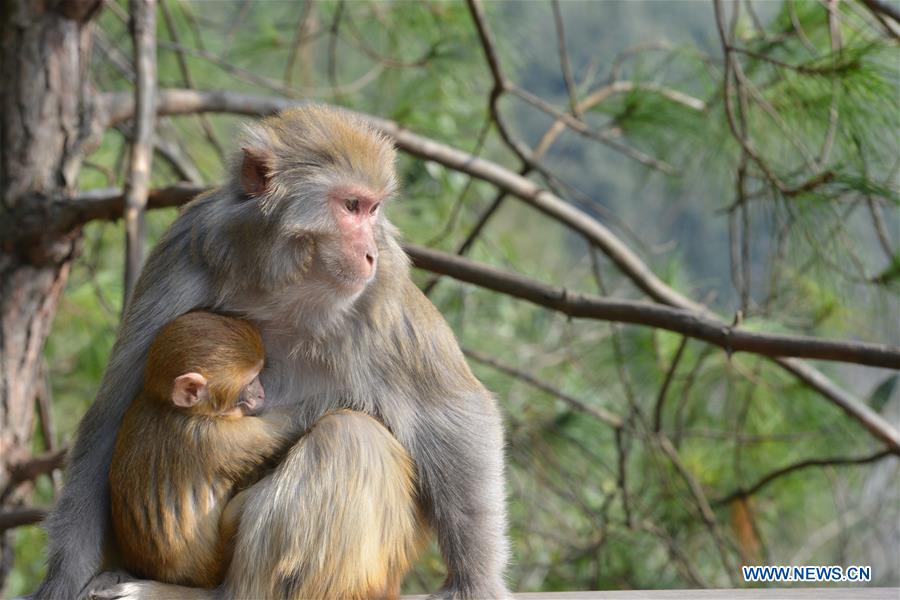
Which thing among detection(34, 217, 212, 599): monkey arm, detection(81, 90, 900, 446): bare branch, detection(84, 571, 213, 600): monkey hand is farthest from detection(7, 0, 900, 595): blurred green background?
detection(84, 571, 213, 600): monkey hand

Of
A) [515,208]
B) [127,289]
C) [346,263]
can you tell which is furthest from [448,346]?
[515,208]

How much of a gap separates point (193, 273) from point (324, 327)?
382 millimetres

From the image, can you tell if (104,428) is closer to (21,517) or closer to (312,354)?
(312,354)

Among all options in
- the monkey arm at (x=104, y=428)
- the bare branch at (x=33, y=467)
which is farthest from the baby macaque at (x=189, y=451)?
the bare branch at (x=33, y=467)

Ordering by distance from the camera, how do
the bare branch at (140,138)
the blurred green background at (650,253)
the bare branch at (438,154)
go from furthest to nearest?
the bare branch at (438,154)
the blurred green background at (650,253)
the bare branch at (140,138)

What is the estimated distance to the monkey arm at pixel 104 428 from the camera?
2684 mm

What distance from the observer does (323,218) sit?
261 centimetres

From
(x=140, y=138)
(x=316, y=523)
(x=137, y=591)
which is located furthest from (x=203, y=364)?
(x=140, y=138)

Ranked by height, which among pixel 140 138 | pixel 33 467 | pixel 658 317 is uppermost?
pixel 140 138

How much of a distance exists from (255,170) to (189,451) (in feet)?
2.45

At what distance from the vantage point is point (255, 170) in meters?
2.69

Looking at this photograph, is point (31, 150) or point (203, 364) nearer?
point (203, 364)

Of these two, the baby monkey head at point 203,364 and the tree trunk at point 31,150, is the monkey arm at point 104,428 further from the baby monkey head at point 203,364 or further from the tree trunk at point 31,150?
the tree trunk at point 31,150

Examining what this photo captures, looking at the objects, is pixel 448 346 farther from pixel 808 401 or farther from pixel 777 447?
pixel 777 447
